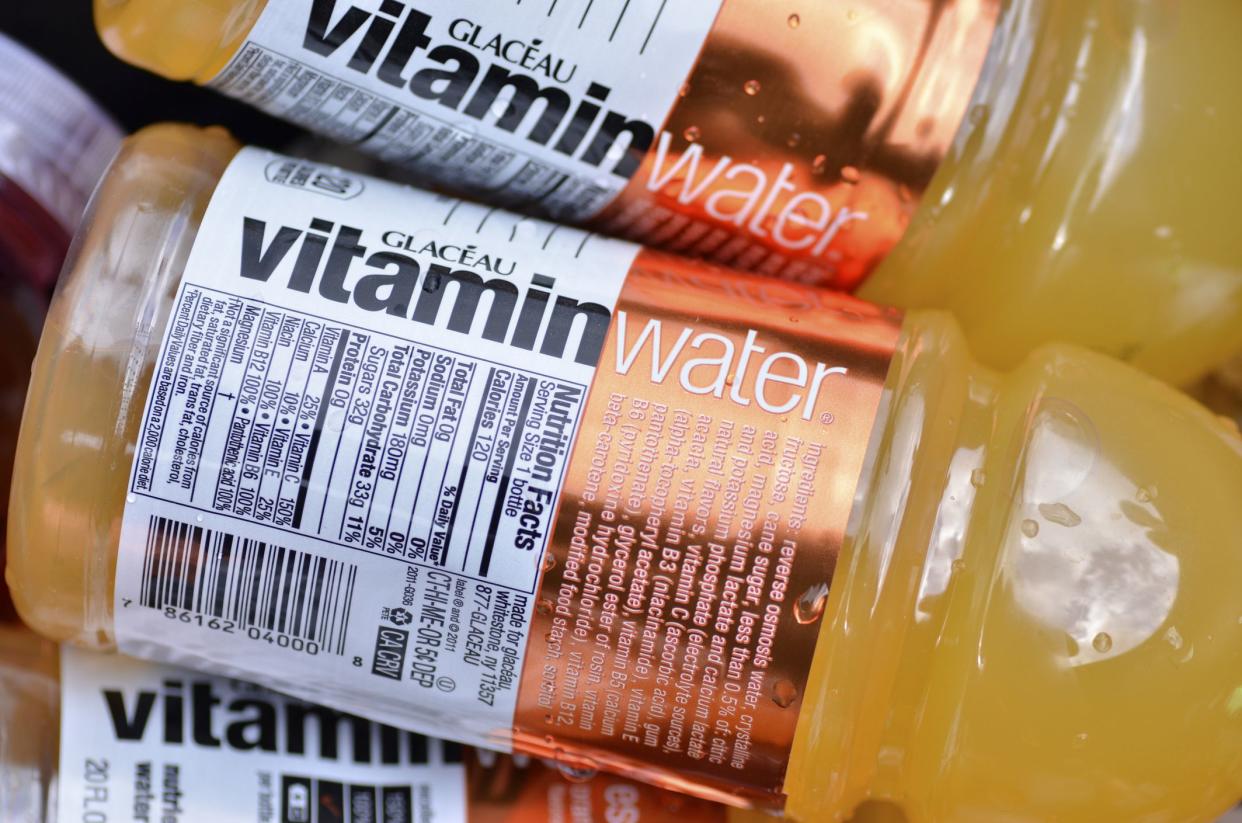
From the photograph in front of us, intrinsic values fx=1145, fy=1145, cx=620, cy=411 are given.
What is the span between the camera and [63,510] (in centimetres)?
66

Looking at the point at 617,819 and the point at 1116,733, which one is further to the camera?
the point at 617,819

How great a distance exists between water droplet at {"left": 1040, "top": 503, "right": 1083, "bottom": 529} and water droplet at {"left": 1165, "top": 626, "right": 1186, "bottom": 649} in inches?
3.1

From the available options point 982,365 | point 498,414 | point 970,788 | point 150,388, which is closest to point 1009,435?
point 982,365

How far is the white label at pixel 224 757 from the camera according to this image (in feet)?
2.36

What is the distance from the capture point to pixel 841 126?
0.70m

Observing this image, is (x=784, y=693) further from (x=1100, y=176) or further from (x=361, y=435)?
(x=1100, y=176)

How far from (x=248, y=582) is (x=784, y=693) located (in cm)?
31

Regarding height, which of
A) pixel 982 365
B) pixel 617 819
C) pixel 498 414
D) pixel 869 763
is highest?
pixel 982 365

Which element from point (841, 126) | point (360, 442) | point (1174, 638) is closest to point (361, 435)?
point (360, 442)

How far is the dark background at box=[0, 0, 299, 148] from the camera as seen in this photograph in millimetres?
961

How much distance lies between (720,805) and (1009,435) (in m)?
0.34

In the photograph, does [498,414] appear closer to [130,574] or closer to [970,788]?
[130,574]

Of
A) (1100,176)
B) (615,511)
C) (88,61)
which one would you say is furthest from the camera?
(88,61)

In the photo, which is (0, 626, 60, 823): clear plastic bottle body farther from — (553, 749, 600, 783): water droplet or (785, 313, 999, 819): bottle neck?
(785, 313, 999, 819): bottle neck
